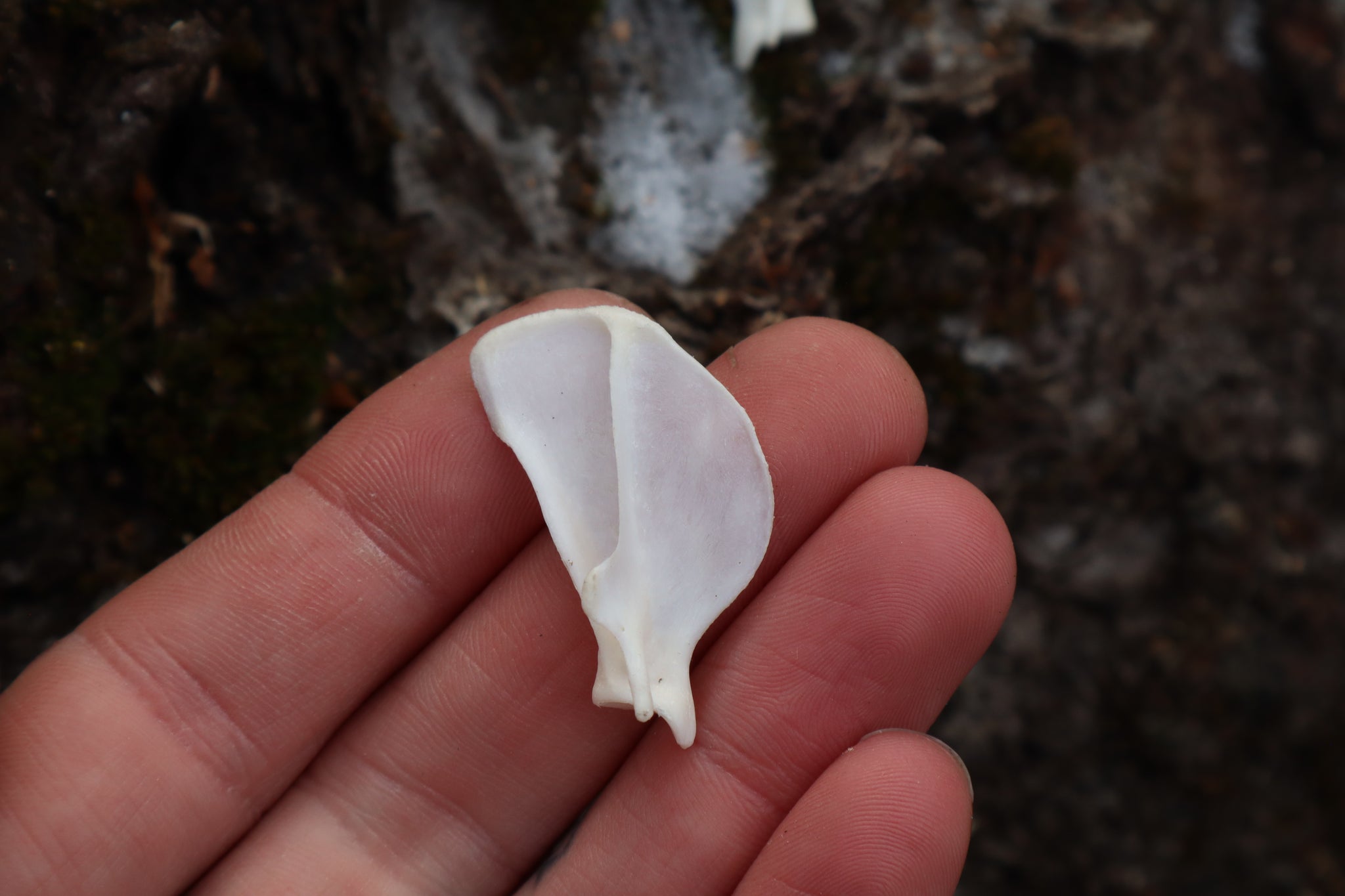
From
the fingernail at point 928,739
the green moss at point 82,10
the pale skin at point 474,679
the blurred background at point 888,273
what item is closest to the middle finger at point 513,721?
the pale skin at point 474,679

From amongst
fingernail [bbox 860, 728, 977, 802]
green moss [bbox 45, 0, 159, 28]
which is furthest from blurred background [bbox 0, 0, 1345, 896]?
fingernail [bbox 860, 728, 977, 802]

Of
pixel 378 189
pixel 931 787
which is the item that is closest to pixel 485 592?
pixel 931 787

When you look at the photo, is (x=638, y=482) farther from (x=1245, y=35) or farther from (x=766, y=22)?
(x=1245, y=35)

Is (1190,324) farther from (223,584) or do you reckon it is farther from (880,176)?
(223,584)

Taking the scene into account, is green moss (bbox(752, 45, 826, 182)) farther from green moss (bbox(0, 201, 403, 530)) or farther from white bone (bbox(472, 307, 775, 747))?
green moss (bbox(0, 201, 403, 530))

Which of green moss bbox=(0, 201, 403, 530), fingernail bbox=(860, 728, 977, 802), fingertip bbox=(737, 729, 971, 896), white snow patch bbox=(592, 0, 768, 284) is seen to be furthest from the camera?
white snow patch bbox=(592, 0, 768, 284)

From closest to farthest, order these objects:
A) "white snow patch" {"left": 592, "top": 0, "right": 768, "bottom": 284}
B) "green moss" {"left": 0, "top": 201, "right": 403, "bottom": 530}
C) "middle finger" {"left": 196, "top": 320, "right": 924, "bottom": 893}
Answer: "middle finger" {"left": 196, "top": 320, "right": 924, "bottom": 893}, "green moss" {"left": 0, "top": 201, "right": 403, "bottom": 530}, "white snow patch" {"left": 592, "top": 0, "right": 768, "bottom": 284}
